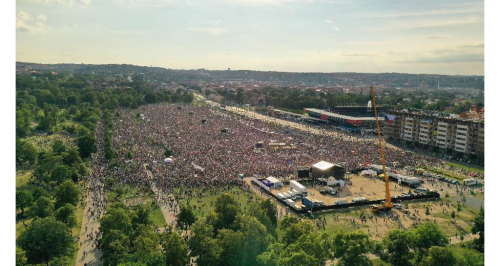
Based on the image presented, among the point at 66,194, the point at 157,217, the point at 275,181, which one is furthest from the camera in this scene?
the point at 275,181

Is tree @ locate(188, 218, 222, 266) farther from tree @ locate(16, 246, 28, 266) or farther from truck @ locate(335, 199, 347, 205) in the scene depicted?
truck @ locate(335, 199, 347, 205)

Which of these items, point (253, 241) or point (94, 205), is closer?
point (253, 241)

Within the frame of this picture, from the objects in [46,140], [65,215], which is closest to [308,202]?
[65,215]

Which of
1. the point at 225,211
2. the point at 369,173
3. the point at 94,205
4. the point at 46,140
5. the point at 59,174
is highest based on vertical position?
the point at 46,140

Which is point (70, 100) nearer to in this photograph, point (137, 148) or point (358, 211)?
point (137, 148)

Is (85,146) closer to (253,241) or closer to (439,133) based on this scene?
(253,241)

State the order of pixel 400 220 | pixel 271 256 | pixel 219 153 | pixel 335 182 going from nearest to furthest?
pixel 271 256
pixel 400 220
pixel 335 182
pixel 219 153

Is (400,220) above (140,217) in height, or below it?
below
